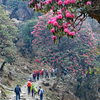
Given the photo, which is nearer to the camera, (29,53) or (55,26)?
(55,26)

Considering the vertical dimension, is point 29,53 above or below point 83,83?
above

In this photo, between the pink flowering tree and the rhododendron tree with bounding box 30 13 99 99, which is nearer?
the pink flowering tree

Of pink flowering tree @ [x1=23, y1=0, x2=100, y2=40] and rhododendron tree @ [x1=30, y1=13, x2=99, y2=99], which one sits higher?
pink flowering tree @ [x1=23, y1=0, x2=100, y2=40]

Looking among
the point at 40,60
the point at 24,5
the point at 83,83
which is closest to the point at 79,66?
the point at 83,83

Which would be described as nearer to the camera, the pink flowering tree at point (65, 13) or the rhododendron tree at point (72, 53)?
the pink flowering tree at point (65, 13)

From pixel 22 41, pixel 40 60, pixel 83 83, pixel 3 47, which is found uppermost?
pixel 3 47

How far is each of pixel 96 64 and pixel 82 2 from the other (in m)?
14.1

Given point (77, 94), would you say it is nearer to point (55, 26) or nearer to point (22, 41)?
point (22, 41)

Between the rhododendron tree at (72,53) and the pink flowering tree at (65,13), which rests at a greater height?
the pink flowering tree at (65,13)

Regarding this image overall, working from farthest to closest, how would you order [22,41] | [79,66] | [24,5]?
1. [24,5]
2. [22,41]
3. [79,66]

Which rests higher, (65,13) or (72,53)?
(65,13)

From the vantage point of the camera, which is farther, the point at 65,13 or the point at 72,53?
the point at 72,53

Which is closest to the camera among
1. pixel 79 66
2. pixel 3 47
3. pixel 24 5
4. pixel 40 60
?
pixel 3 47

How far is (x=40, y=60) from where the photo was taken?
61.6 ft
